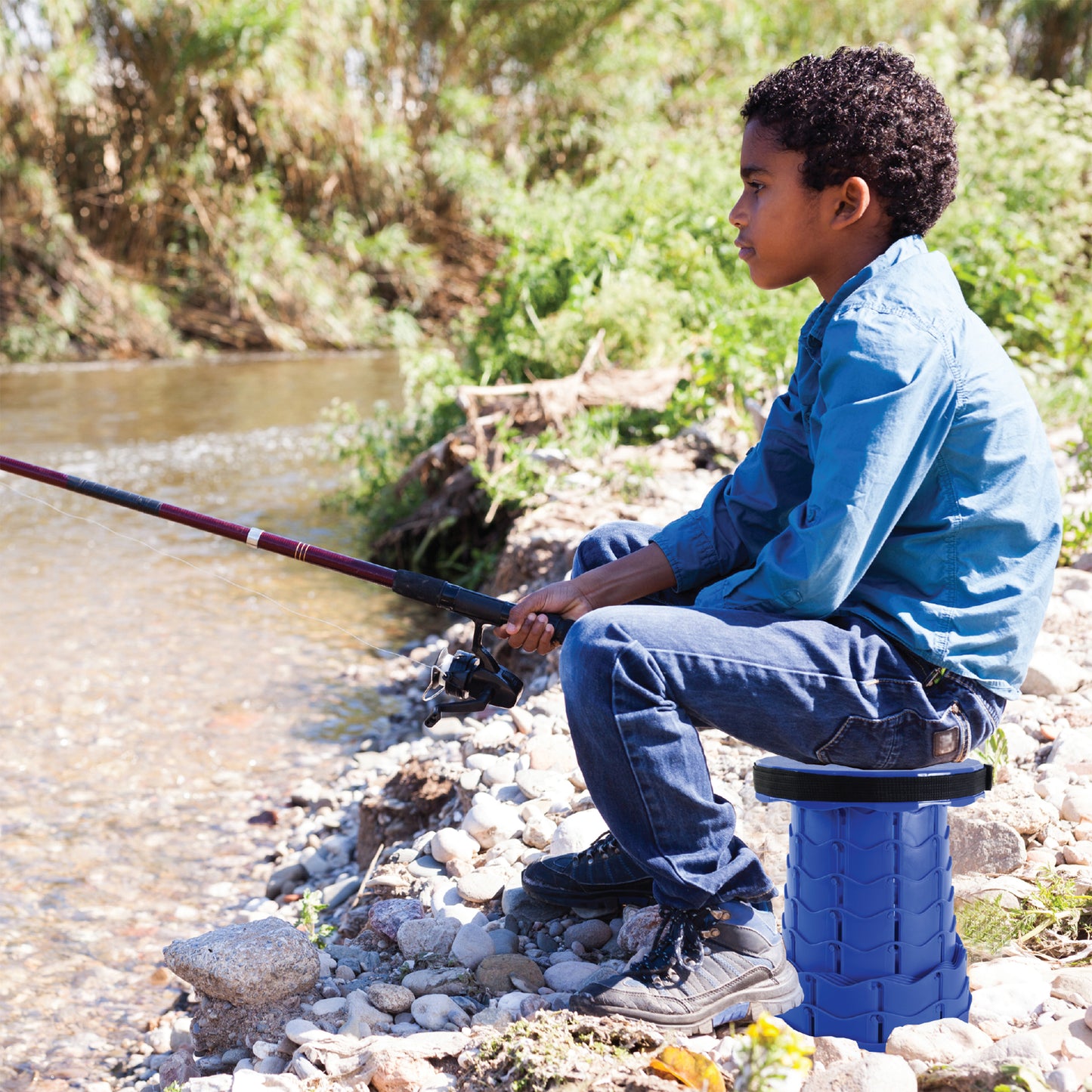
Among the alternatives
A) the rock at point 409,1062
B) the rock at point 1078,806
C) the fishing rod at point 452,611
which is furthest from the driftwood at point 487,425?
the rock at point 409,1062

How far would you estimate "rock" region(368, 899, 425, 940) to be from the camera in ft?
7.56

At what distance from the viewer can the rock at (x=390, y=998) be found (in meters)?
2.01

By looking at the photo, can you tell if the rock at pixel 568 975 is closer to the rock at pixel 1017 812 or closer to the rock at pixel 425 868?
the rock at pixel 425 868

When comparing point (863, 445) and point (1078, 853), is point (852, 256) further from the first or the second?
point (1078, 853)

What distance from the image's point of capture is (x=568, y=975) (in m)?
2.05

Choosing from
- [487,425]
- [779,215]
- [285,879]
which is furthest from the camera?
[487,425]

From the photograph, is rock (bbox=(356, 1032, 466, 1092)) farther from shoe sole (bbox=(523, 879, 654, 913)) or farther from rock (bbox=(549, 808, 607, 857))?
rock (bbox=(549, 808, 607, 857))

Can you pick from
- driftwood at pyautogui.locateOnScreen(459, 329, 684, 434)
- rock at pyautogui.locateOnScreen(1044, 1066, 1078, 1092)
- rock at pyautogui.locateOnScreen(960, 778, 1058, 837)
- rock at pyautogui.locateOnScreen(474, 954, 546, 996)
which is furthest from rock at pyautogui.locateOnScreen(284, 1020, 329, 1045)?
driftwood at pyautogui.locateOnScreen(459, 329, 684, 434)

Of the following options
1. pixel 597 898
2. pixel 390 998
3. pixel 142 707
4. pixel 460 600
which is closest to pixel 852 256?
pixel 460 600

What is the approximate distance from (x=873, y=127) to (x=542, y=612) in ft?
2.95

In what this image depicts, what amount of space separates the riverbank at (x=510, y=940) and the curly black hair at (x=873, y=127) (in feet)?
3.67

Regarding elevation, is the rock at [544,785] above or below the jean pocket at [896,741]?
below

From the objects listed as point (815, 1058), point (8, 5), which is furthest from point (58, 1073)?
point (8, 5)

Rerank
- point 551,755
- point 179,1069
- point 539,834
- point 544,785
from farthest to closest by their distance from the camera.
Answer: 1. point 551,755
2. point 544,785
3. point 539,834
4. point 179,1069
